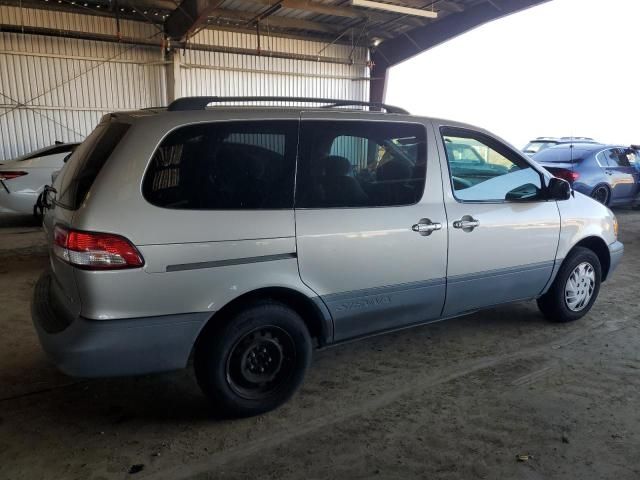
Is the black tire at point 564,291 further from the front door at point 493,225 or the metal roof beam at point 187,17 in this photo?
the metal roof beam at point 187,17

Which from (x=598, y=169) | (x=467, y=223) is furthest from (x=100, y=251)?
(x=598, y=169)

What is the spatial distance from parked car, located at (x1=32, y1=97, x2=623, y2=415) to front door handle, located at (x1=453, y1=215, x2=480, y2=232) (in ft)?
0.04

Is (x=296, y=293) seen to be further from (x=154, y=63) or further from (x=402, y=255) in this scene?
(x=154, y=63)

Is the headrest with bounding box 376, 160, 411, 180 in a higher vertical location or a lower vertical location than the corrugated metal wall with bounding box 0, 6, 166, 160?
lower

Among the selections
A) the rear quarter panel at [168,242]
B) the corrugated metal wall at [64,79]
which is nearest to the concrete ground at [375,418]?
the rear quarter panel at [168,242]

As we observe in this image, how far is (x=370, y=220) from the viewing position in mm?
3105

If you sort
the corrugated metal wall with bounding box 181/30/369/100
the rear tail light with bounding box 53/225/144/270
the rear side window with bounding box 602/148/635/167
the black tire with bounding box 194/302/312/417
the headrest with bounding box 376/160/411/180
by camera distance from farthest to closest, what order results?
1. the corrugated metal wall with bounding box 181/30/369/100
2. the rear side window with bounding box 602/148/635/167
3. the headrest with bounding box 376/160/411/180
4. the black tire with bounding box 194/302/312/417
5. the rear tail light with bounding box 53/225/144/270

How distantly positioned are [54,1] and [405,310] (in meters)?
11.9

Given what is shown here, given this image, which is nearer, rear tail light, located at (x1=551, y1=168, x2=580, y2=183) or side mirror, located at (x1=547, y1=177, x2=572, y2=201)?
side mirror, located at (x1=547, y1=177, x2=572, y2=201)

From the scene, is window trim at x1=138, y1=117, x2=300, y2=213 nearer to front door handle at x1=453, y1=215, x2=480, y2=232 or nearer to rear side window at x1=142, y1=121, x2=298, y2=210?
rear side window at x1=142, y1=121, x2=298, y2=210

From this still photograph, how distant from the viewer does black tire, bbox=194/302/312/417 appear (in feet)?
9.02

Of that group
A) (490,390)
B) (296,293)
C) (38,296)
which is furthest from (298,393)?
(38,296)

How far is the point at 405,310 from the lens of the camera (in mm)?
3406

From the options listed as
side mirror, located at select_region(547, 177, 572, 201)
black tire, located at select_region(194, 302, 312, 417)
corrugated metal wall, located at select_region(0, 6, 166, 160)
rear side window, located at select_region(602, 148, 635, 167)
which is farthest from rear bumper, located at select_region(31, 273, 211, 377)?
corrugated metal wall, located at select_region(0, 6, 166, 160)
